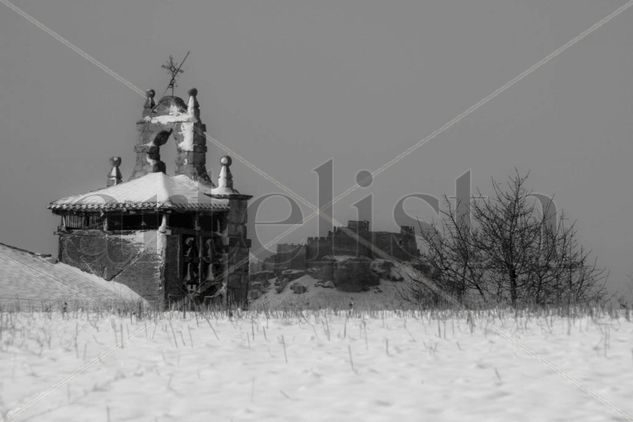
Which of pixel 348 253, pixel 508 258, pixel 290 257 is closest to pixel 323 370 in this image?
pixel 508 258

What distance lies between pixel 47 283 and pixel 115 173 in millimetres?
11211

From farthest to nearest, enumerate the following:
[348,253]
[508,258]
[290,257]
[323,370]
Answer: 1. [290,257]
2. [348,253]
3. [508,258]
4. [323,370]

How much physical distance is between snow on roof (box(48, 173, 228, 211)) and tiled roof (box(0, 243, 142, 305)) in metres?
2.26

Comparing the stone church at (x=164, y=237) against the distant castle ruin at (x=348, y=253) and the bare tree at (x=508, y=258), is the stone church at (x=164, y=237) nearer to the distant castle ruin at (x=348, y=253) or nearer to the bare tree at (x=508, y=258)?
the bare tree at (x=508, y=258)

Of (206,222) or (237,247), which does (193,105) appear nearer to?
(206,222)

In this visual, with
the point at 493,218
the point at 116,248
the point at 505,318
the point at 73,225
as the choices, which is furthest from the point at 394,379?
the point at 73,225

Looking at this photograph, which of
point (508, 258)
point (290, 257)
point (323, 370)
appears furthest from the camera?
point (290, 257)

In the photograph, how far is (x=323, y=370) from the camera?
857cm

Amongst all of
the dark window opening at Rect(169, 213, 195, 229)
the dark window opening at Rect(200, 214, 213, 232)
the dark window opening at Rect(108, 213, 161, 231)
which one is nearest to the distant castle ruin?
the dark window opening at Rect(200, 214, 213, 232)

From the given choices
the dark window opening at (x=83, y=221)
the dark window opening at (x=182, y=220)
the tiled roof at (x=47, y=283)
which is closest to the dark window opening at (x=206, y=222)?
the dark window opening at (x=182, y=220)

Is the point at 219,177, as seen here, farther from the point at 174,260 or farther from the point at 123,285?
the point at 123,285

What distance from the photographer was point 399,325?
11.9m

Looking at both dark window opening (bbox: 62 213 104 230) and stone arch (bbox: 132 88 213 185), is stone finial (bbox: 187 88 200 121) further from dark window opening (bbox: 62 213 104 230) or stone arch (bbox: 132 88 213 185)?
dark window opening (bbox: 62 213 104 230)

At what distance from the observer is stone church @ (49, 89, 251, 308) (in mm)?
25469
